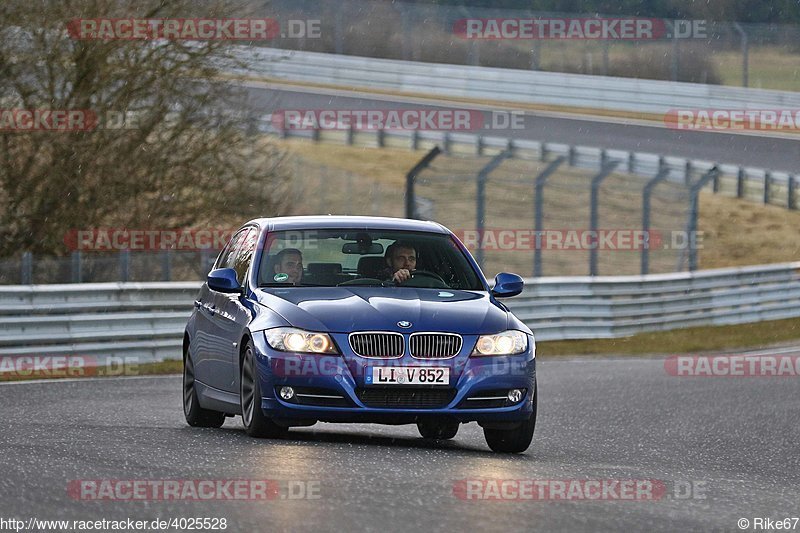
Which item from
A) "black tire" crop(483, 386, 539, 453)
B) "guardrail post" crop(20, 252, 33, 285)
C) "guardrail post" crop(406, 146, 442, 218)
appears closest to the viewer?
"black tire" crop(483, 386, 539, 453)

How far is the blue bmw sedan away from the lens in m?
9.48

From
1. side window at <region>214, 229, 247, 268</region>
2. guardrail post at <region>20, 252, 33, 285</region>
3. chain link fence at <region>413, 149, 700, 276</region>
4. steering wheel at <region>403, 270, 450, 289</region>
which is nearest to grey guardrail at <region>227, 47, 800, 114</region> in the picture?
chain link fence at <region>413, 149, 700, 276</region>

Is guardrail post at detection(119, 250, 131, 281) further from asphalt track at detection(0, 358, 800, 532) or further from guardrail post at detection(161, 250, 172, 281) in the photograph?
asphalt track at detection(0, 358, 800, 532)

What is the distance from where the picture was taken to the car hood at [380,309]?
9570 millimetres

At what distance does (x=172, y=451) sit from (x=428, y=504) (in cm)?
231

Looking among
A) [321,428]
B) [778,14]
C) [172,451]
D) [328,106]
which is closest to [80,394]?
[321,428]

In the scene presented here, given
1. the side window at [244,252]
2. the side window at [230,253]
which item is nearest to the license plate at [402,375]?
the side window at [244,252]

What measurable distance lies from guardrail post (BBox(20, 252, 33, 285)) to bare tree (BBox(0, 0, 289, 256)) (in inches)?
160

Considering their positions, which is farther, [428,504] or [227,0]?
[227,0]

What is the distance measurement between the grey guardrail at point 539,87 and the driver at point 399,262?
28934mm

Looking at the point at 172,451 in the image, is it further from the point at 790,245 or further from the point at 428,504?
the point at 790,245

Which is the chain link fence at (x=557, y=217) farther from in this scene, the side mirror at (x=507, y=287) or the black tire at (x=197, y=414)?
the side mirror at (x=507, y=287)

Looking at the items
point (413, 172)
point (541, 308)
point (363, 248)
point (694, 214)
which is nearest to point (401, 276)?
point (363, 248)

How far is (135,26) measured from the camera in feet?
76.1
